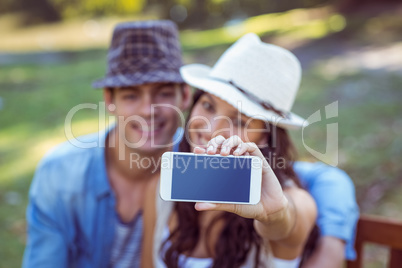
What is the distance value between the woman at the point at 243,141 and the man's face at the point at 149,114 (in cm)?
31

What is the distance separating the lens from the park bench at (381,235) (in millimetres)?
2305

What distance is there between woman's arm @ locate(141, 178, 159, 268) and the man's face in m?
0.29

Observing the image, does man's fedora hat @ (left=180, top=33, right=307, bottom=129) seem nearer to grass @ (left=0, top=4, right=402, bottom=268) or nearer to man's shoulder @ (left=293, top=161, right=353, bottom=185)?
man's shoulder @ (left=293, top=161, right=353, bottom=185)

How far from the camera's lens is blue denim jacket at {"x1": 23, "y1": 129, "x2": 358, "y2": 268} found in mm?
2697

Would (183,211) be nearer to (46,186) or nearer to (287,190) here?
(287,190)

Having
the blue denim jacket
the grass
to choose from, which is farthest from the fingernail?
the grass

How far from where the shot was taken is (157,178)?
262cm

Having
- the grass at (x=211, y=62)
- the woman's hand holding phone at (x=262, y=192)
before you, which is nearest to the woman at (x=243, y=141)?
the woman's hand holding phone at (x=262, y=192)

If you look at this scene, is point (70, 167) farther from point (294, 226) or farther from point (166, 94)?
point (294, 226)

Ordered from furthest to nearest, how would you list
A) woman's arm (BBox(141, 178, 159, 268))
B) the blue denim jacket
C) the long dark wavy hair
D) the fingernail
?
the blue denim jacket < woman's arm (BBox(141, 178, 159, 268)) < the long dark wavy hair < the fingernail

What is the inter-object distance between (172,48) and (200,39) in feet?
27.9

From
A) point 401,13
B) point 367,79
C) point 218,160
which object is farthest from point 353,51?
point 218,160

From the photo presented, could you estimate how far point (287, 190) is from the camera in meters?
2.14

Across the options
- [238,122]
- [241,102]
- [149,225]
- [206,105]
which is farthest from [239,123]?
[149,225]
